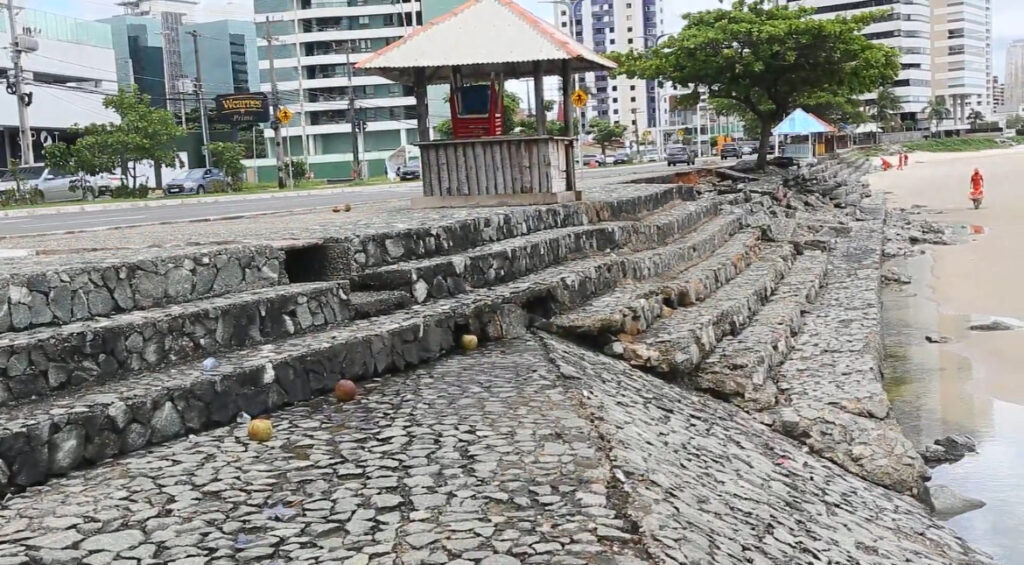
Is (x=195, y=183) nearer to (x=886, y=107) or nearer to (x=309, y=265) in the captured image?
(x=309, y=265)

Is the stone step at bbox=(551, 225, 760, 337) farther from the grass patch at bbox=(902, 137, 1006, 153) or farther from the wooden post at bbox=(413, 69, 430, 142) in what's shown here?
the grass patch at bbox=(902, 137, 1006, 153)

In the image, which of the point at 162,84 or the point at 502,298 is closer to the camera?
the point at 502,298

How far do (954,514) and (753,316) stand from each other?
12.1 feet

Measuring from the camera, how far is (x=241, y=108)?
51.6 m

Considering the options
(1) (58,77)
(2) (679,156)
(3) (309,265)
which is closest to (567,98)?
(3) (309,265)

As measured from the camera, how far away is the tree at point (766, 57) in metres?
25.0

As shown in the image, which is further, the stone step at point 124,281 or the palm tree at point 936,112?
the palm tree at point 936,112

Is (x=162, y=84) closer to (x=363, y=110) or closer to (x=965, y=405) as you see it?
(x=363, y=110)

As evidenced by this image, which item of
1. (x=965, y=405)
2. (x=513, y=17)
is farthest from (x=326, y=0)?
(x=965, y=405)

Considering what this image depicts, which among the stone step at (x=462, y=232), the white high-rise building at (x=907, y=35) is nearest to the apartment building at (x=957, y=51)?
the white high-rise building at (x=907, y=35)

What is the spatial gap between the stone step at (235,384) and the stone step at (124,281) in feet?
1.75

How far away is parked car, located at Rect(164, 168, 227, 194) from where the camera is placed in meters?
38.4

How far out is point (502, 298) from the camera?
6.62m

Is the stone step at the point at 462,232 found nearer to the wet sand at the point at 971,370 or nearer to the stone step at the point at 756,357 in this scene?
the stone step at the point at 756,357
